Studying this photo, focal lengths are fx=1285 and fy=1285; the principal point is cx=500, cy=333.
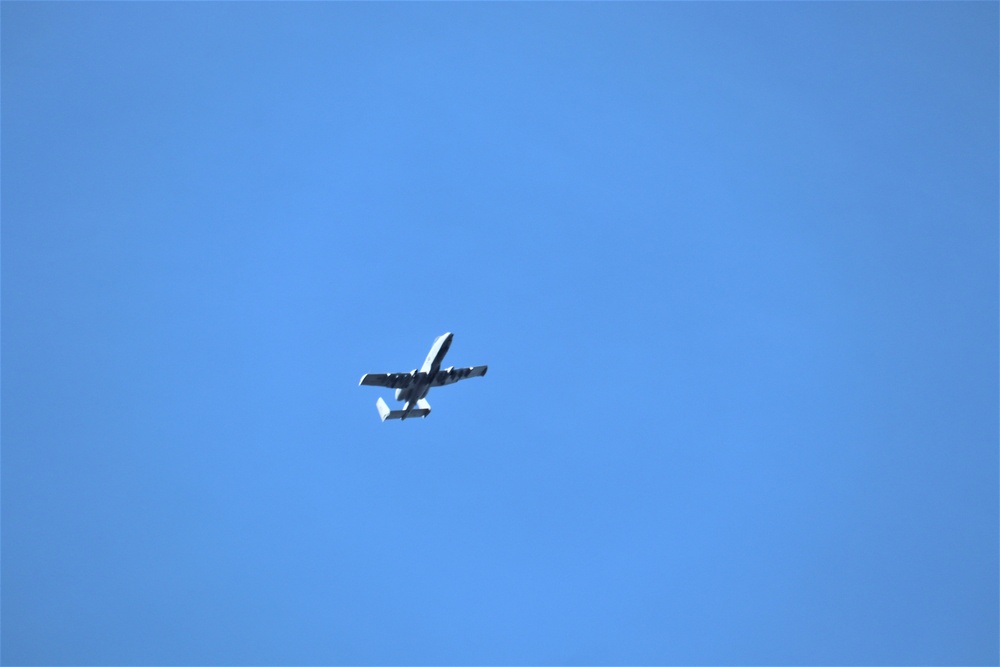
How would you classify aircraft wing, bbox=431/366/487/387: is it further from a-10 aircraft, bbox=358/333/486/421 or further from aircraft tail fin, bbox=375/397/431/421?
aircraft tail fin, bbox=375/397/431/421

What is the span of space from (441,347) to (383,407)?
10179 mm

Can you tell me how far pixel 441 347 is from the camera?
8912cm

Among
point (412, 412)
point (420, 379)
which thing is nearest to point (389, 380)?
point (420, 379)

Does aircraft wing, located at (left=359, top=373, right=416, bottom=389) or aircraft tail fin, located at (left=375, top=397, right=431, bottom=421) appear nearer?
aircraft wing, located at (left=359, top=373, right=416, bottom=389)

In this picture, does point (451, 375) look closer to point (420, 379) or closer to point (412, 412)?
point (420, 379)

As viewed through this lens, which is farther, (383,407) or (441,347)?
(383,407)

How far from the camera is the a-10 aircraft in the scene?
90.1 metres

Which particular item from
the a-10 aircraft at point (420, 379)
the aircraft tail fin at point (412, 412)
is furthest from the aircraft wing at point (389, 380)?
the aircraft tail fin at point (412, 412)

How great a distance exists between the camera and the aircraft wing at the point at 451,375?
304 ft

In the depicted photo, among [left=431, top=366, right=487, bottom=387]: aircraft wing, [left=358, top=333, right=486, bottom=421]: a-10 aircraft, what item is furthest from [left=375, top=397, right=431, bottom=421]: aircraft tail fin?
[left=431, top=366, right=487, bottom=387]: aircraft wing

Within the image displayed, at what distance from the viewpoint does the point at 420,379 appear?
302 feet

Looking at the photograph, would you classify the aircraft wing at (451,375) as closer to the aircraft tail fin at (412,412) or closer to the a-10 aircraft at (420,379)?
the a-10 aircraft at (420,379)

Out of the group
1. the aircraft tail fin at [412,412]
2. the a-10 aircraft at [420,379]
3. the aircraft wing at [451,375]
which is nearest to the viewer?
the a-10 aircraft at [420,379]

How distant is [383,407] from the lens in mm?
96875
